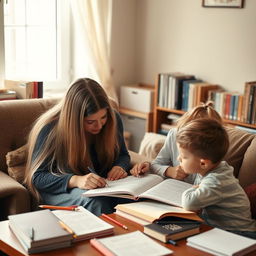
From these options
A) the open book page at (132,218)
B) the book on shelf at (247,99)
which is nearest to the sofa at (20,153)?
the open book page at (132,218)

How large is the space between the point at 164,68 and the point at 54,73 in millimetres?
938

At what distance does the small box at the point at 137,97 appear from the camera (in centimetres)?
397

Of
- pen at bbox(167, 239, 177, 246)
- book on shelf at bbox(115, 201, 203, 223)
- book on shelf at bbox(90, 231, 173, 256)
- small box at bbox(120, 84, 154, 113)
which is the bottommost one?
pen at bbox(167, 239, 177, 246)

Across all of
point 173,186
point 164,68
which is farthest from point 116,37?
point 173,186

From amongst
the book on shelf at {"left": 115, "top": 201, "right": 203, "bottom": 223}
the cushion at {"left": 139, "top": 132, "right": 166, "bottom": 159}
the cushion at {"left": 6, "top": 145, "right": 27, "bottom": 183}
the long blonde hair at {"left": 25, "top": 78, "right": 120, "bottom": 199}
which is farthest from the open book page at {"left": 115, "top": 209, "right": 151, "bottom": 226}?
the cushion at {"left": 139, "top": 132, "right": 166, "bottom": 159}

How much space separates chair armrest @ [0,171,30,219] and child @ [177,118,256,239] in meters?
0.84

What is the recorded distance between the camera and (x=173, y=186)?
1.98 metres

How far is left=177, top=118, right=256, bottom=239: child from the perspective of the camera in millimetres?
1744

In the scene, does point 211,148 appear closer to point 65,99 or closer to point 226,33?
point 65,99

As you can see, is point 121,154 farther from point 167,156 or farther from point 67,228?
point 67,228

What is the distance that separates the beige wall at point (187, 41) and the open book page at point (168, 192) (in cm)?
177

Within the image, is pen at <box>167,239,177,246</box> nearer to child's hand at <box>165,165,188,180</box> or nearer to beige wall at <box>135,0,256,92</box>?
child's hand at <box>165,165,188,180</box>

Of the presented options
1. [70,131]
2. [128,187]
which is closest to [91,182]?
[128,187]

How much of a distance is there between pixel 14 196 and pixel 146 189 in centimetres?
64
